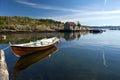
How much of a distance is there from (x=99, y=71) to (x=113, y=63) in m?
4.56

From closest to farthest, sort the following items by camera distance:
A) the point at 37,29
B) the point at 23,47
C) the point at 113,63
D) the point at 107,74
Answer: the point at 107,74 → the point at 113,63 → the point at 23,47 → the point at 37,29

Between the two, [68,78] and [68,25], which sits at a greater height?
[68,25]

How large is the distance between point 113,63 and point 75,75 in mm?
7589

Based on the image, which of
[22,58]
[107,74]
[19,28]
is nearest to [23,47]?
[22,58]

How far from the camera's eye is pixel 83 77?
50.0ft

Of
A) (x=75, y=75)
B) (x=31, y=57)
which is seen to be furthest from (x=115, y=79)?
(x=31, y=57)

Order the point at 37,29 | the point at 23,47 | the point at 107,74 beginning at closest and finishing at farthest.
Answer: the point at 107,74
the point at 23,47
the point at 37,29

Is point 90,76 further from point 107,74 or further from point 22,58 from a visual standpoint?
point 22,58

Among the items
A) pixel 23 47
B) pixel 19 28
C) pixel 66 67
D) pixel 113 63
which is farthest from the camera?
pixel 19 28

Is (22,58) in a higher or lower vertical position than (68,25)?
lower

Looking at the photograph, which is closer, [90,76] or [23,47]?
[90,76]

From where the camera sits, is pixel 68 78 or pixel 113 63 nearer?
pixel 68 78

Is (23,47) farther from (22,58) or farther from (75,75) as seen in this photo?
(75,75)

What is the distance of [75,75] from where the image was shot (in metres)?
15.8
